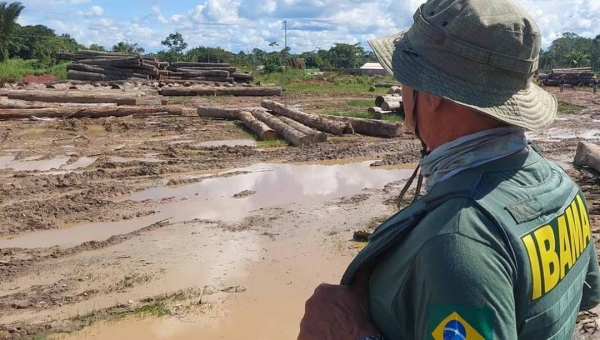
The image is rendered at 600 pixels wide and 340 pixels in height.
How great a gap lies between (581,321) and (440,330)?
9.96ft

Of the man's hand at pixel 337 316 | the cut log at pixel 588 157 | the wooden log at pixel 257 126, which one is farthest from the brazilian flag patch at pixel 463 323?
the wooden log at pixel 257 126

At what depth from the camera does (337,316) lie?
1.44m

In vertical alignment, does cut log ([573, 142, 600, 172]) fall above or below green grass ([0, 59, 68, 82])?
below

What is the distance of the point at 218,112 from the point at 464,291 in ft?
59.0

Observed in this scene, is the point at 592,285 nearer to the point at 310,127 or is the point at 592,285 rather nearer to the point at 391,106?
the point at 310,127

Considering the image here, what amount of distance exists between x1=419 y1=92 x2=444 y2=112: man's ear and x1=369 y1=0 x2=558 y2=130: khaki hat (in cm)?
4

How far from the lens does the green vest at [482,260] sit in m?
1.17

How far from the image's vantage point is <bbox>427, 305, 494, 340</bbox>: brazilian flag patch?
1.15 metres

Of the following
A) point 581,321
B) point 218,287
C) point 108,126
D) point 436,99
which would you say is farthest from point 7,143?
point 436,99

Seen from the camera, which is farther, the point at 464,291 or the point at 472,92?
the point at 472,92

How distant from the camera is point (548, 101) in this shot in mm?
1658

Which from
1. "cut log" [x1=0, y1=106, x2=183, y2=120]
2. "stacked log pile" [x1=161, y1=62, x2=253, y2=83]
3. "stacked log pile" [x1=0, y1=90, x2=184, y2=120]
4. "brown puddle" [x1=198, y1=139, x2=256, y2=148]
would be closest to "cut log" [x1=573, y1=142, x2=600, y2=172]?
"brown puddle" [x1=198, y1=139, x2=256, y2=148]

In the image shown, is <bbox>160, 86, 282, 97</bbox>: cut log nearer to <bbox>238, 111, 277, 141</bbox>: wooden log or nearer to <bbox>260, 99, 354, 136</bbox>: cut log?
<bbox>238, 111, 277, 141</bbox>: wooden log

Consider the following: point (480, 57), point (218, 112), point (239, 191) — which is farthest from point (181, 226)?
point (218, 112)
